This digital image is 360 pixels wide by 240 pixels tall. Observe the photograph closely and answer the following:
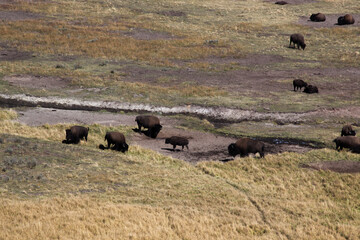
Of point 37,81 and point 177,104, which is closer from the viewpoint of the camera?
point 177,104

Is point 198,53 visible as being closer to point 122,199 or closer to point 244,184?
point 244,184

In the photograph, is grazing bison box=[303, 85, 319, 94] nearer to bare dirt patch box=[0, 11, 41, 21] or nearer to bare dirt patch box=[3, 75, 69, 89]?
bare dirt patch box=[3, 75, 69, 89]

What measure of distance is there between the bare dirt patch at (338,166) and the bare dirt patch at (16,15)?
53586 millimetres

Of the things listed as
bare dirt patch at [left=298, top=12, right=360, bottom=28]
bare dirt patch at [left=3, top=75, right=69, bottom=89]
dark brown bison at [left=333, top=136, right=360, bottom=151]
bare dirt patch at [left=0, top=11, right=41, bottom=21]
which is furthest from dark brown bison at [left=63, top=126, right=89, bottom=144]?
bare dirt patch at [left=298, top=12, right=360, bottom=28]

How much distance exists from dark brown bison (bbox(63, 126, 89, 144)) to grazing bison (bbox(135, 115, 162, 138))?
12.8 feet

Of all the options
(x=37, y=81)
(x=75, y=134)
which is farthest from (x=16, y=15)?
(x=75, y=134)

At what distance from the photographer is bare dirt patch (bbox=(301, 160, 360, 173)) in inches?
1032

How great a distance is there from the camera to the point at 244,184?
23641mm

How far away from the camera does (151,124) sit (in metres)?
30.4

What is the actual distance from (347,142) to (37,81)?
27.5 metres

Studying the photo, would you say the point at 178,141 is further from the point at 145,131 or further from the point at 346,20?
the point at 346,20

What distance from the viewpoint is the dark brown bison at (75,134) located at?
27391mm

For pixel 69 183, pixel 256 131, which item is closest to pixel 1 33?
pixel 256 131

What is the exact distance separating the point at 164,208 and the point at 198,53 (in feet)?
130
